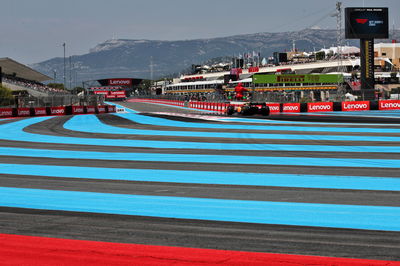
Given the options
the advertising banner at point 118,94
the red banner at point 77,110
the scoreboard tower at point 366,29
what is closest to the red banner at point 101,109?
the red banner at point 77,110

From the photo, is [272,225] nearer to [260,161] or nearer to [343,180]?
[343,180]

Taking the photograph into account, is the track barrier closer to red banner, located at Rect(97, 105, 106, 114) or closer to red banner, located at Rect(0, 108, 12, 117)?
red banner, located at Rect(97, 105, 106, 114)

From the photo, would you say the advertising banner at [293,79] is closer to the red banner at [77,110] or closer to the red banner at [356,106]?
the red banner at [77,110]

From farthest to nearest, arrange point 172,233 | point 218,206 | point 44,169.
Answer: point 44,169 < point 218,206 < point 172,233

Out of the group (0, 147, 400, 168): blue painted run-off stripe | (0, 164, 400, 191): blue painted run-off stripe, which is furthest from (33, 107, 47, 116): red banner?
(0, 164, 400, 191): blue painted run-off stripe

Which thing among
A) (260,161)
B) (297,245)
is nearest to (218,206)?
(297,245)

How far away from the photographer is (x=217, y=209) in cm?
724

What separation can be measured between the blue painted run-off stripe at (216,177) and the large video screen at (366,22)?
5920 centimetres

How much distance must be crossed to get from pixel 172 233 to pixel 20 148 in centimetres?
1173

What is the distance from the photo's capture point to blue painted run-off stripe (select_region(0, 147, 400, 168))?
11.6m

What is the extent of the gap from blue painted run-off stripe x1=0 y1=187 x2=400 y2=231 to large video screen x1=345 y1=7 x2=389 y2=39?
61.8 meters

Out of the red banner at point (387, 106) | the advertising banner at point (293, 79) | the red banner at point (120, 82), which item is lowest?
the red banner at point (387, 106)

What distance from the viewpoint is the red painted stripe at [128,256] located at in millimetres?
4879

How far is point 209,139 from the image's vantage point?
1800cm
